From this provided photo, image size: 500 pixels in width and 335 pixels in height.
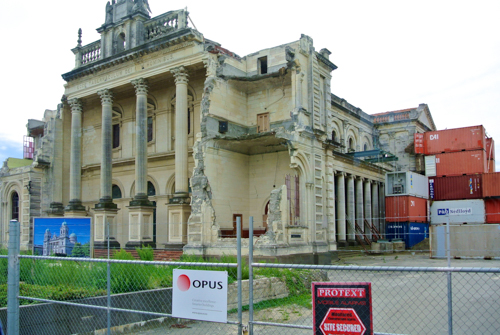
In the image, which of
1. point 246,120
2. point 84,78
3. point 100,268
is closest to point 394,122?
point 246,120

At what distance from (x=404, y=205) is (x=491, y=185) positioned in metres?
6.73

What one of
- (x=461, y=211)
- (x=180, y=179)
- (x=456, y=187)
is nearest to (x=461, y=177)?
(x=456, y=187)

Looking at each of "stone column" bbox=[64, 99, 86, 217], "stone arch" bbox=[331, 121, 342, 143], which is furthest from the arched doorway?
"stone arch" bbox=[331, 121, 342, 143]

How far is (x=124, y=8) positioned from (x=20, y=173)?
15.0 m

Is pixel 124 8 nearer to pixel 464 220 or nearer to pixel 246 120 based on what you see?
pixel 246 120

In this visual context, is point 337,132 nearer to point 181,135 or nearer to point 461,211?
point 461,211

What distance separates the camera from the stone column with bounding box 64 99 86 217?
33031 mm

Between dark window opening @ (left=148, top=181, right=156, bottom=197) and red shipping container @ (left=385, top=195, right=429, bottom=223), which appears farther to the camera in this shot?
red shipping container @ (left=385, top=195, right=429, bottom=223)

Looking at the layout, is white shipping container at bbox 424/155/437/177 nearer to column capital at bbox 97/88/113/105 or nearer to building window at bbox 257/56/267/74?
building window at bbox 257/56/267/74

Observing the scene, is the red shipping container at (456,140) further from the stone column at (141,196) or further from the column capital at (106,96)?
the column capital at (106,96)

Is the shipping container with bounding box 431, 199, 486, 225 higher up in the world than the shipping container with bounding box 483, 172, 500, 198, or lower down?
lower down

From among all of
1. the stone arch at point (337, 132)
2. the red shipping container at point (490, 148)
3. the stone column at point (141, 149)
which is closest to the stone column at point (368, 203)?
the stone arch at point (337, 132)

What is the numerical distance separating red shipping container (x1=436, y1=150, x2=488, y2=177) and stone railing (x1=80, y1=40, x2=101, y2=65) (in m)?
28.7

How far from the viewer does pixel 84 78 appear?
109 ft
